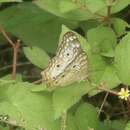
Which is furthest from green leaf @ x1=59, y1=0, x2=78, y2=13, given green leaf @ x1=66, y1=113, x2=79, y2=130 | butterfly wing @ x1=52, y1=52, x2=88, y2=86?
green leaf @ x1=66, y1=113, x2=79, y2=130

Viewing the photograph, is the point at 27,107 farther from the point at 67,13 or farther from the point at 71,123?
the point at 67,13

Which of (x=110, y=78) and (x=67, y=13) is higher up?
(x=67, y=13)

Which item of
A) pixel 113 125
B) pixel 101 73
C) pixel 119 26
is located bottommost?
pixel 113 125

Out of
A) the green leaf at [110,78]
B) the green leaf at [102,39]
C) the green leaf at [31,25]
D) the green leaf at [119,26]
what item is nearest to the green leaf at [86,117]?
the green leaf at [110,78]

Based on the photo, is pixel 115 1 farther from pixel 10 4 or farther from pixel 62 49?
pixel 10 4

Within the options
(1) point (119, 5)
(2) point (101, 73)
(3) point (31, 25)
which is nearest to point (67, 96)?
(2) point (101, 73)

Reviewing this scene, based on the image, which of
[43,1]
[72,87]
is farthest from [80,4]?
[72,87]

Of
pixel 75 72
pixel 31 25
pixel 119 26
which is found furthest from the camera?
pixel 31 25
